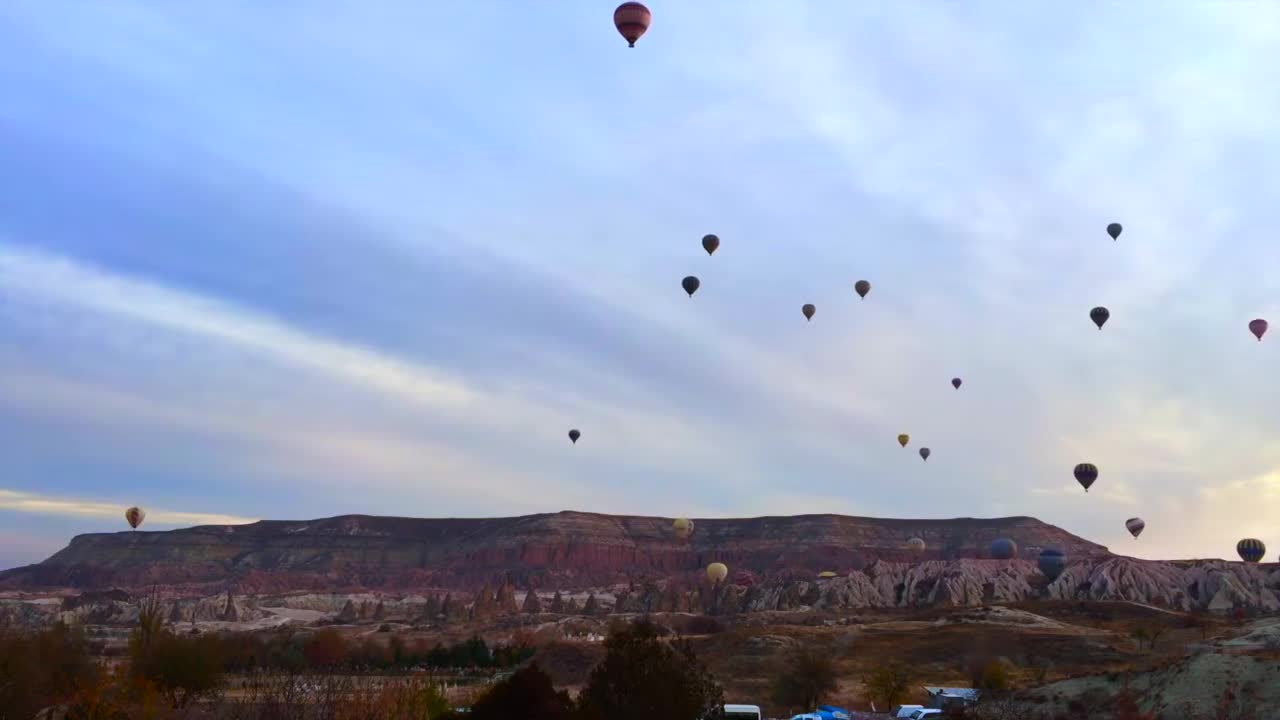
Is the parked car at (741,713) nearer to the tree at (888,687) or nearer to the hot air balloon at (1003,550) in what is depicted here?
the tree at (888,687)

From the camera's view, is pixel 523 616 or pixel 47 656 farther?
pixel 523 616

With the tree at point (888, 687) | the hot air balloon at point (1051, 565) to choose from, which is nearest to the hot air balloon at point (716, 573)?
the hot air balloon at point (1051, 565)

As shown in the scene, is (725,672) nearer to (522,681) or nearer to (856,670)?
(856,670)

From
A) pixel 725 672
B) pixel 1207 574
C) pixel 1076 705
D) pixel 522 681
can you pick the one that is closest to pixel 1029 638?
pixel 725 672

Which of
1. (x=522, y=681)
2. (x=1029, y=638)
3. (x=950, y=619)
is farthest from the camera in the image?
(x=950, y=619)

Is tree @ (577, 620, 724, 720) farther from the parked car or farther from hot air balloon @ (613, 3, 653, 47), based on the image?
hot air balloon @ (613, 3, 653, 47)

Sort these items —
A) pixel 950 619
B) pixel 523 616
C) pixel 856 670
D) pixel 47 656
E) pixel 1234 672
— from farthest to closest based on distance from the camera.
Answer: pixel 523 616, pixel 950 619, pixel 856 670, pixel 47 656, pixel 1234 672

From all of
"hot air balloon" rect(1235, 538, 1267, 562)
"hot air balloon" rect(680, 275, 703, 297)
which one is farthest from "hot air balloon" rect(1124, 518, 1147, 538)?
"hot air balloon" rect(680, 275, 703, 297)
